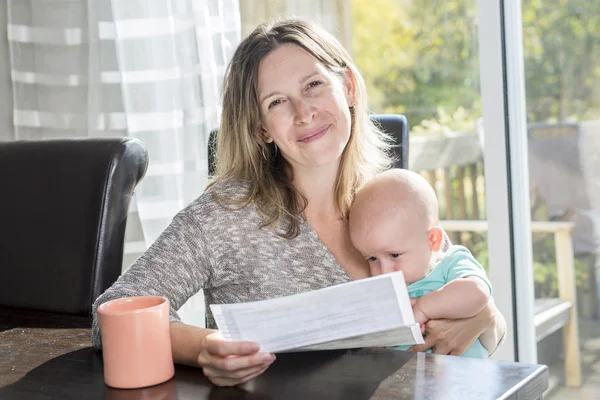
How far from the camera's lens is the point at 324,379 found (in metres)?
1.04

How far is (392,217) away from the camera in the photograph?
4.88ft

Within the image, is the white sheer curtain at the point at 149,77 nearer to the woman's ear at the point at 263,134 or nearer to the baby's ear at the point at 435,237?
the woman's ear at the point at 263,134

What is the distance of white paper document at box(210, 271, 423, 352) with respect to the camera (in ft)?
3.37

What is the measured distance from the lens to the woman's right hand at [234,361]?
3.44 ft

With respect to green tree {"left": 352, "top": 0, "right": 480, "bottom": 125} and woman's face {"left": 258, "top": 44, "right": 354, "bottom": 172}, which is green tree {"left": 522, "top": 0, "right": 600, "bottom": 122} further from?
woman's face {"left": 258, "top": 44, "right": 354, "bottom": 172}

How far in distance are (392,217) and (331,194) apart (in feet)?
0.73

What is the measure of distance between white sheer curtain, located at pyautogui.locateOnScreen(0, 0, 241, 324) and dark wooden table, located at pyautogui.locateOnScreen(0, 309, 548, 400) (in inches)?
66.1

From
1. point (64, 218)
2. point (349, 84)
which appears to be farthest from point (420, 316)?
point (64, 218)

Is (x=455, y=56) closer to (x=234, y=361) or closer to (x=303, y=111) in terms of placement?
(x=303, y=111)

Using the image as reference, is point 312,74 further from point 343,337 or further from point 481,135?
point 481,135

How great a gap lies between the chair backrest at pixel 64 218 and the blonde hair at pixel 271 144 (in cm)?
20

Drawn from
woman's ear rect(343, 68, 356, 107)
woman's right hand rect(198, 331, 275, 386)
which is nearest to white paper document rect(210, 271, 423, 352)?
woman's right hand rect(198, 331, 275, 386)

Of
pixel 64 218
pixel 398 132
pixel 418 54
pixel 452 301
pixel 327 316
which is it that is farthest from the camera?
pixel 418 54

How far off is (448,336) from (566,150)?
4.48 ft
